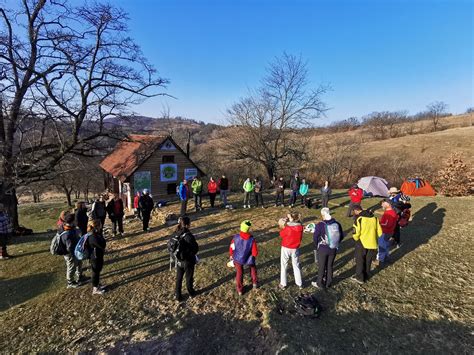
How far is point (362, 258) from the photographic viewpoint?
19.4ft

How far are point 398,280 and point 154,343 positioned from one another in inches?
225

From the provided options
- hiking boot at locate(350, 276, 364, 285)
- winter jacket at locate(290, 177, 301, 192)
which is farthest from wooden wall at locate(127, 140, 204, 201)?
hiking boot at locate(350, 276, 364, 285)

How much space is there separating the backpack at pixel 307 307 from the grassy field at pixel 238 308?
0.14 m

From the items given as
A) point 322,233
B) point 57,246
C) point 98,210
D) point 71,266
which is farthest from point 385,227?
point 98,210

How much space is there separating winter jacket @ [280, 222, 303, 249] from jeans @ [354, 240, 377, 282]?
→ 1.63 metres

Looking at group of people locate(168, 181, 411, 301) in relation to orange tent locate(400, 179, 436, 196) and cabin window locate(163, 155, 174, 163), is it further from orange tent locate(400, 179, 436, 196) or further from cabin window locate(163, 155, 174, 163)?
orange tent locate(400, 179, 436, 196)

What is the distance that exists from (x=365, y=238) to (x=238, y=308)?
3.30 m

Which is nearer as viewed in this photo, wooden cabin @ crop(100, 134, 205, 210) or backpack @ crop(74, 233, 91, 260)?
backpack @ crop(74, 233, 91, 260)

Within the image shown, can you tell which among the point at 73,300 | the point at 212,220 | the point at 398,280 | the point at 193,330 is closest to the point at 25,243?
the point at 73,300

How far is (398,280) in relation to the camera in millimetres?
6023

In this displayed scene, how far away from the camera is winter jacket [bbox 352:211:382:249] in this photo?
5645 millimetres

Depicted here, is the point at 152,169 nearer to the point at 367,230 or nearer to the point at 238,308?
the point at 238,308

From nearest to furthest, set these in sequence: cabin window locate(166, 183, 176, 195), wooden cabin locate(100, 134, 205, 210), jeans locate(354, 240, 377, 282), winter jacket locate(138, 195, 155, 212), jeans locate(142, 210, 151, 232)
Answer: jeans locate(354, 240, 377, 282)
winter jacket locate(138, 195, 155, 212)
jeans locate(142, 210, 151, 232)
wooden cabin locate(100, 134, 205, 210)
cabin window locate(166, 183, 176, 195)

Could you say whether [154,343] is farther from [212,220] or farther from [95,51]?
[95,51]
